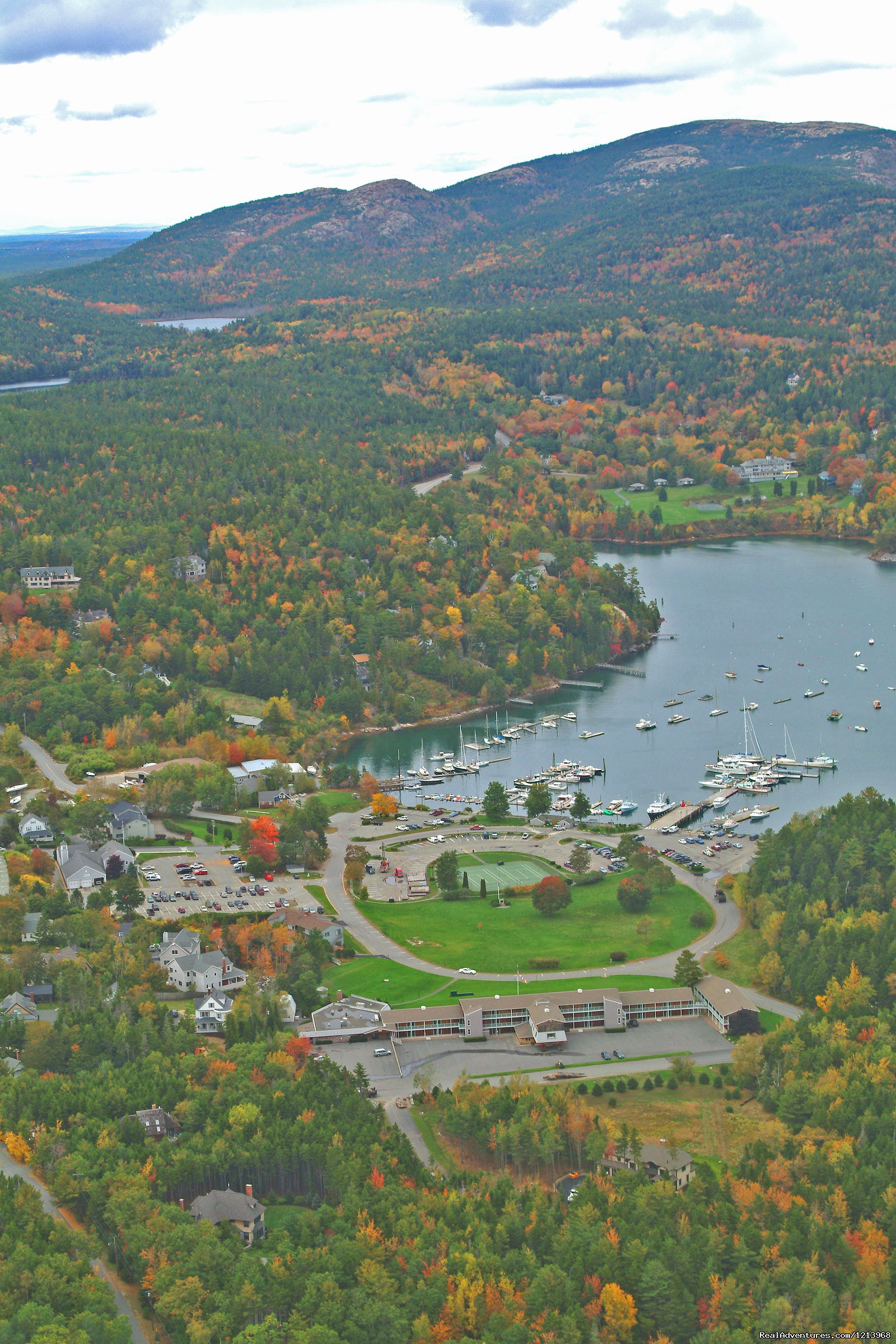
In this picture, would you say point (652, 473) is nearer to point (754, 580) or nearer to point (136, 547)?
point (754, 580)

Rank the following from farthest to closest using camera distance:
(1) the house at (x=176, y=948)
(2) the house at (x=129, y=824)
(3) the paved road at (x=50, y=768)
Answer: (3) the paved road at (x=50, y=768) < (2) the house at (x=129, y=824) < (1) the house at (x=176, y=948)

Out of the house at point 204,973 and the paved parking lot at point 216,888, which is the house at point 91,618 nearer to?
the paved parking lot at point 216,888

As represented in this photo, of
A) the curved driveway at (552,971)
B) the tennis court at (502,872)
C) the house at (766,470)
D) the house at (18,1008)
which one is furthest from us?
the house at (766,470)

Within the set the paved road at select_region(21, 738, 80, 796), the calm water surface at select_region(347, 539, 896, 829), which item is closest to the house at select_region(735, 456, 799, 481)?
the calm water surface at select_region(347, 539, 896, 829)

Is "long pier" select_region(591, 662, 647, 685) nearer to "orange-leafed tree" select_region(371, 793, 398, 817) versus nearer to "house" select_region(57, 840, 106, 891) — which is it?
"orange-leafed tree" select_region(371, 793, 398, 817)

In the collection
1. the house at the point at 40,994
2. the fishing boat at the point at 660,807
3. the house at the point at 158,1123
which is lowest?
the fishing boat at the point at 660,807

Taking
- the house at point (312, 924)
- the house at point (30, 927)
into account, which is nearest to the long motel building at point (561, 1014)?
the house at point (312, 924)

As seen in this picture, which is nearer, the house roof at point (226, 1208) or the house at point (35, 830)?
the house roof at point (226, 1208)
